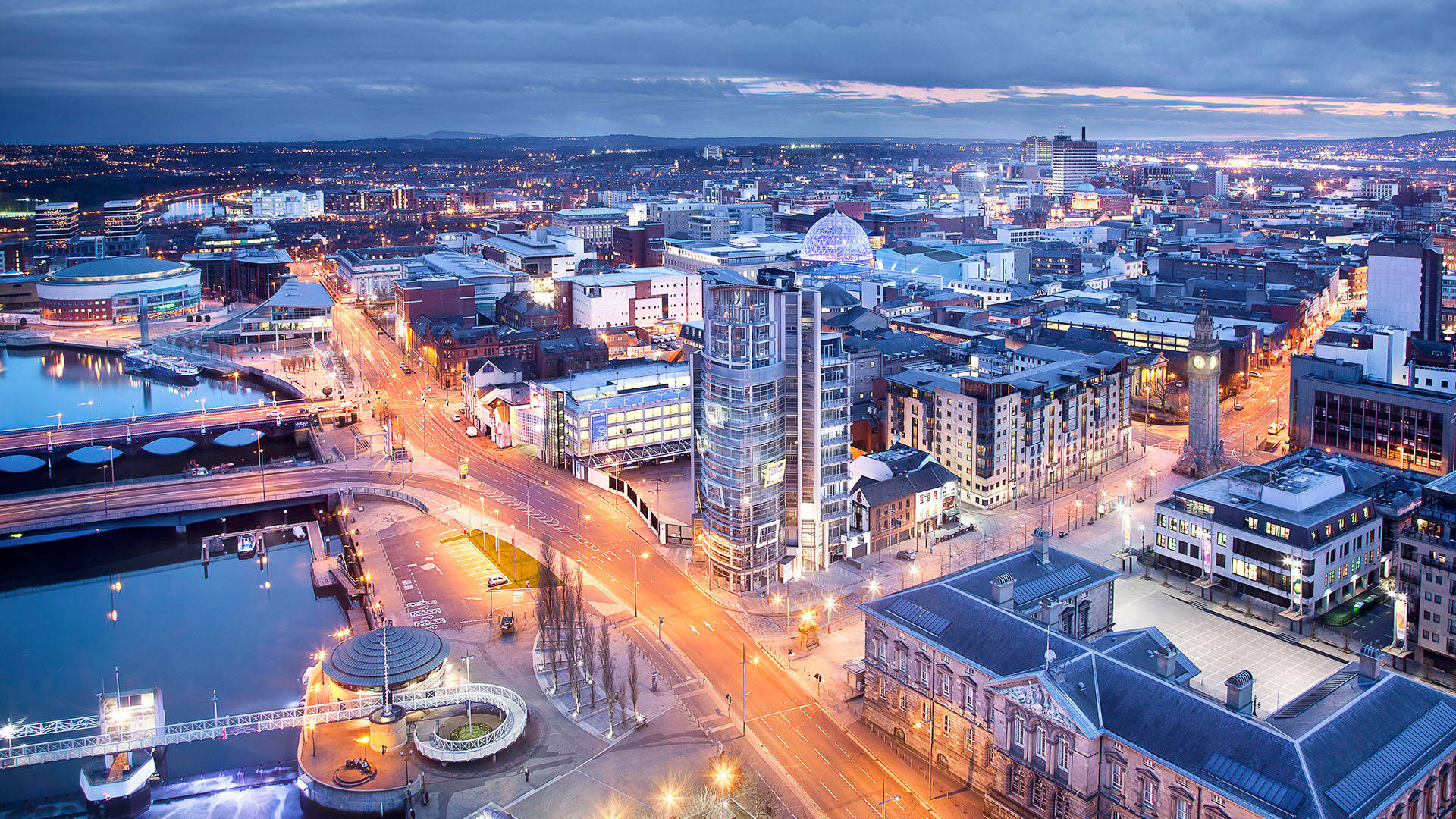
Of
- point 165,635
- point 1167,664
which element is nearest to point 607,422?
point 165,635

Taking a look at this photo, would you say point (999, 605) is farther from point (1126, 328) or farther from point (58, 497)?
point (1126, 328)

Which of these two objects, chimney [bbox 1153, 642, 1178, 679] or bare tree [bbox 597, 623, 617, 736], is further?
bare tree [bbox 597, 623, 617, 736]

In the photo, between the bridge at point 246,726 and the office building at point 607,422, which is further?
the office building at point 607,422

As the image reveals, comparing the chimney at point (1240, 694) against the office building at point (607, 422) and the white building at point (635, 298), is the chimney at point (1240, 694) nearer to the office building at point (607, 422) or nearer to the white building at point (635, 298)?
the office building at point (607, 422)

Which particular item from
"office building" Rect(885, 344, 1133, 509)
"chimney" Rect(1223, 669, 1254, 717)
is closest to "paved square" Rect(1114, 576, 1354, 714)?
"chimney" Rect(1223, 669, 1254, 717)

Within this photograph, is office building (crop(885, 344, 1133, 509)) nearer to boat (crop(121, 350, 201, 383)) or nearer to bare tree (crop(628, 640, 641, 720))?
bare tree (crop(628, 640, 641, 720))

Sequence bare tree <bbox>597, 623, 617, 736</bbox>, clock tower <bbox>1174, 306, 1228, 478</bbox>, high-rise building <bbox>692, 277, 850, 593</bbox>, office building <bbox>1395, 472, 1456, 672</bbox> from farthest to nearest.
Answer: clock tower <bbox>1174, 306, 1228, 478</bbox> → high-rise building <bbox>692, 277, 850, 593</bbox> → office building <bbox>1395, 472, 1456, 672</bbox> → bare tree <bbox>597, 623, 617, 736</bbox>

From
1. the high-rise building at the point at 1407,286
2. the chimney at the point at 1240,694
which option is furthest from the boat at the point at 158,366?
the high-rise building at the point at 1407,286
